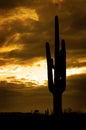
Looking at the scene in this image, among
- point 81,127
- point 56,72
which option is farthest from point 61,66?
point 81,127

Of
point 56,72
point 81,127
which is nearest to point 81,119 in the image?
point 81,127

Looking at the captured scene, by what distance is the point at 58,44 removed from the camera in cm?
2620

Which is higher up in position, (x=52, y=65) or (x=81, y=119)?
(x=52, y=65)

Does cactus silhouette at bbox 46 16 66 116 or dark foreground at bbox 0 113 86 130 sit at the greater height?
cactus silhouette at bbox 46 16 66 116

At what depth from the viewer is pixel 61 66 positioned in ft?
87.5

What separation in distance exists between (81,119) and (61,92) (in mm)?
2376

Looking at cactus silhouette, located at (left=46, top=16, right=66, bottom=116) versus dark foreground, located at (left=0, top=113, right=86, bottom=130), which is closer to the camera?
dark foreground, located at (left=0, top=113, right=86, bottom=130)

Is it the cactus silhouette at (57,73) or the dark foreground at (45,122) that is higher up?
the cactus silhouette at (57,73)

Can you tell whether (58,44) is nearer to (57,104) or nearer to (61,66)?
(61,66)

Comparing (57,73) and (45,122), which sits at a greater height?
(57,73)

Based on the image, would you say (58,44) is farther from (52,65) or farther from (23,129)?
(23,129)

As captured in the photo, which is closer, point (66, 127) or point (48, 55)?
point (66, 127)

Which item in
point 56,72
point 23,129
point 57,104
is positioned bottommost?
point 23,129

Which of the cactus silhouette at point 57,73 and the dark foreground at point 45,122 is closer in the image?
the dark foreground at point 45,122
